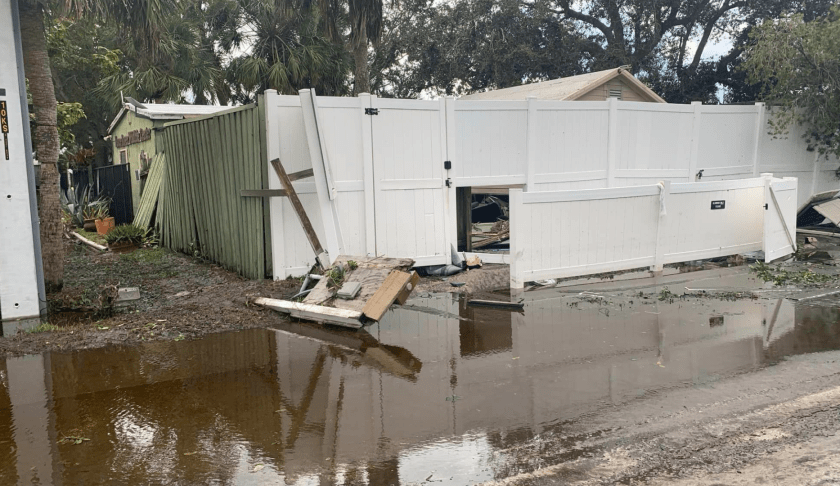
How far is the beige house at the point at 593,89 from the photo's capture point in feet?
49.6

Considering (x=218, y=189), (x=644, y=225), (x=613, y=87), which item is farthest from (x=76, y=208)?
(x=644, y=225)

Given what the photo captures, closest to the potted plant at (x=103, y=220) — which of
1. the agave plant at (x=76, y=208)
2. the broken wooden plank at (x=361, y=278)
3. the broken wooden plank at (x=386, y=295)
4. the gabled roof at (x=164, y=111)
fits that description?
the agave plant at (x=76, y=208)

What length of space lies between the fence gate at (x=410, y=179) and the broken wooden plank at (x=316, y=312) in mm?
2546

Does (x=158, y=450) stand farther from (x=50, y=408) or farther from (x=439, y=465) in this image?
(x=439, y=465)

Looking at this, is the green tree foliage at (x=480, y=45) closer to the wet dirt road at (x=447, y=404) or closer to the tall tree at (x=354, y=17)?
the tall tree at (x=354, y=17)

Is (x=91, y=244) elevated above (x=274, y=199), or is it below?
below

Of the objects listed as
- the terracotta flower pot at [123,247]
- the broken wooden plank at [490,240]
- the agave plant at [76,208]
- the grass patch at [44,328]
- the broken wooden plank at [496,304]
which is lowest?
the broken wooden plank at [496,304]

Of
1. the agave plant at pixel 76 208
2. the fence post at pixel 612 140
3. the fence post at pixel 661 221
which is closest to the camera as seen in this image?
the fence post at pixel 661 221

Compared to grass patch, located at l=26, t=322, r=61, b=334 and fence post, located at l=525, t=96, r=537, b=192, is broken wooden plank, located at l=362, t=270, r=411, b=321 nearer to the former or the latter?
grass patch, located at l=26, t=322, r=61, b=334

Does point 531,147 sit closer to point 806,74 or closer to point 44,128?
point 44,128

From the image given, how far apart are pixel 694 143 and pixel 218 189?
903 centimetres

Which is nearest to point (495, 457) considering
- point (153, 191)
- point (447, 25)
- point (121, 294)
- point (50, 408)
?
point (50, 408)

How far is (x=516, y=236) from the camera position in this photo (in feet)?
31.0

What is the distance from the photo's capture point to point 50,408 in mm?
5188
